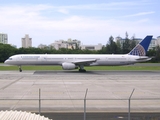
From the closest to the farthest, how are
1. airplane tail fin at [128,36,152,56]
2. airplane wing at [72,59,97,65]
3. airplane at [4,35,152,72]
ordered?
airplane wing at [72,59,97,65] → airplane at [4,35,152,72] → airplane tail fin at [128,36,152,56]

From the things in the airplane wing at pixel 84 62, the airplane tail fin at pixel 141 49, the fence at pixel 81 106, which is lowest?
the fence at pixel 81 106

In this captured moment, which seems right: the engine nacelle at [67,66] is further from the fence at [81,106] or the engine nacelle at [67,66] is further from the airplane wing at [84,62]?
the fence at [81,106]

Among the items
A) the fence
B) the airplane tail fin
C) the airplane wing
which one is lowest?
the fence

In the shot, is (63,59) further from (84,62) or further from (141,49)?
(141,49)

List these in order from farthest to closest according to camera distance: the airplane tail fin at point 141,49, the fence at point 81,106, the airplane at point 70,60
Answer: the airplane tail fin at point 141,49
the airplane at point 70,60
the fence at point 81,106

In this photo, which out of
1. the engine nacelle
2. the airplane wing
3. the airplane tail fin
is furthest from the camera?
the airplane tail fin

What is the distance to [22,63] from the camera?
46.2 metres

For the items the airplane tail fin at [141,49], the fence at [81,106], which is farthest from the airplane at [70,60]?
the fence at [81,106]

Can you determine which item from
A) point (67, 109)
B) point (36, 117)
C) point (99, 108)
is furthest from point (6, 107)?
point (36, 117)

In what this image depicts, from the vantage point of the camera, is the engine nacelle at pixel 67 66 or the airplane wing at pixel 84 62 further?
the airplane wing at pixel 84 62

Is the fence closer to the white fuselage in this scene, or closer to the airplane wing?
the airplane wing

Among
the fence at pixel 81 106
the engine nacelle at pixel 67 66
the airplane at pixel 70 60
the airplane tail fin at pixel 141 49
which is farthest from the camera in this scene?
the airplane tail fin at pixel 141 49

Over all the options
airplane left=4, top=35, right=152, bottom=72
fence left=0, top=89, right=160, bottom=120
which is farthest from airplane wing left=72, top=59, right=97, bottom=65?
fence left=0, top=89, right=160, bottom=120

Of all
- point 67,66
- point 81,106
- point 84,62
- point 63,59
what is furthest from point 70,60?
point 81,106
